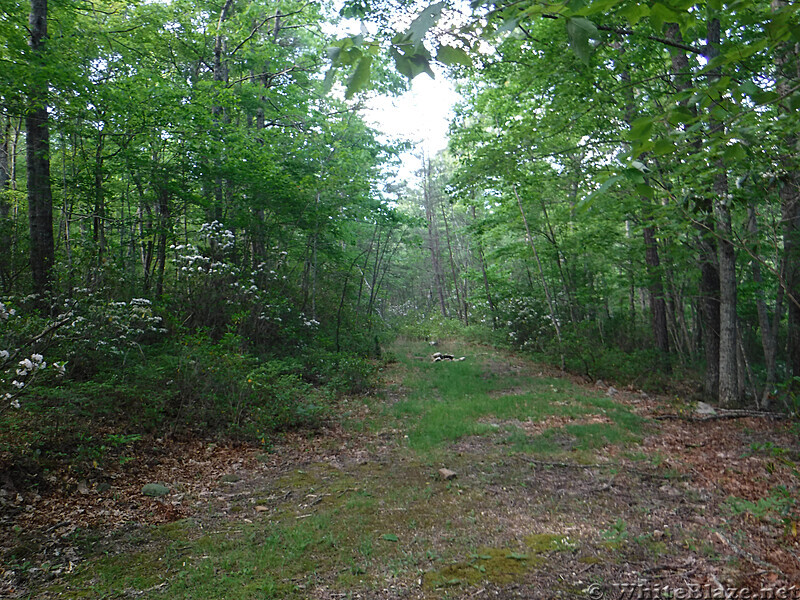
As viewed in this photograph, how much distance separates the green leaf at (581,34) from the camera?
1.33 meters

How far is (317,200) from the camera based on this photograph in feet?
40.1

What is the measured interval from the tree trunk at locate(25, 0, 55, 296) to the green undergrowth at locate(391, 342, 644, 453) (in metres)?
6.21

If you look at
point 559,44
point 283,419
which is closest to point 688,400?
point 559,44

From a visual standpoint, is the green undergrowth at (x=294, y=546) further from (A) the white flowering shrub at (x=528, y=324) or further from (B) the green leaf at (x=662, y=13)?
(A) the white flowering shrub at (x=528, y=324)

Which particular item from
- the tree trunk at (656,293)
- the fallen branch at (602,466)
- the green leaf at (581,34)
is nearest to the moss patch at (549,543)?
the fallen branch at (602,466)

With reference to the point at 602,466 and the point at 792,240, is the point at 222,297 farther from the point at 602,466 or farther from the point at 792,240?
the point at 792,240

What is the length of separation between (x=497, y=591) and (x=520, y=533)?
33.6 inches

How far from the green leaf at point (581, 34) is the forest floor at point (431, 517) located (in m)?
2.79

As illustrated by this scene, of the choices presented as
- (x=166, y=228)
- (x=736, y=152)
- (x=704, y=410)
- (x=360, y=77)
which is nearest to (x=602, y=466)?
(x=704, y=410)

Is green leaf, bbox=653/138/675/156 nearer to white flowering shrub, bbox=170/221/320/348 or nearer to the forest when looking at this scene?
the forest

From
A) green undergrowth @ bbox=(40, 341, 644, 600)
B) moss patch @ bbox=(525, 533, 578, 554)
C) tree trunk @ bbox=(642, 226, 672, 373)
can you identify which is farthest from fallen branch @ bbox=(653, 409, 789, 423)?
moss patch @ bbox=(525, 533, 578, 554)

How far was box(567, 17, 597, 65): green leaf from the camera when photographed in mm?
1325

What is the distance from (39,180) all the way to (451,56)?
9016 millimetres

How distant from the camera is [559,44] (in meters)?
7.31
